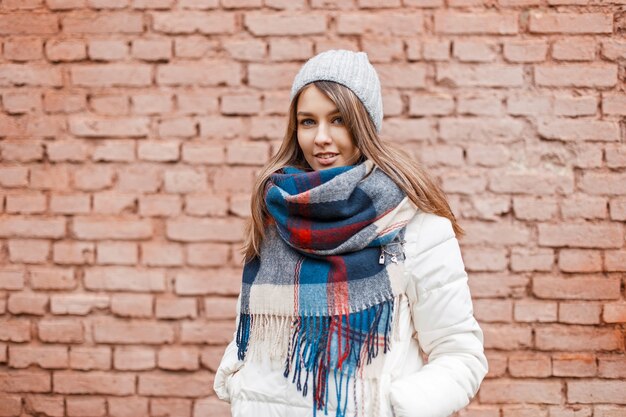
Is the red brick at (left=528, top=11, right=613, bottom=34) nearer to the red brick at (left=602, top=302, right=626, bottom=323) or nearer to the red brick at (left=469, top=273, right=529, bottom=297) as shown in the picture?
the red brick at (left=469, top=273, right=529, bottom=297)

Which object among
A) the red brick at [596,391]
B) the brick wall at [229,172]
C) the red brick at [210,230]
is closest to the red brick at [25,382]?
the brick wall at [229,172]

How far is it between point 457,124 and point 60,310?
2.01 metres

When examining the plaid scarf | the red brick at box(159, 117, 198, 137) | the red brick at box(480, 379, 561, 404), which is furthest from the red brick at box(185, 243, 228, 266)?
the red brick at box(480, 379, 561, 404)

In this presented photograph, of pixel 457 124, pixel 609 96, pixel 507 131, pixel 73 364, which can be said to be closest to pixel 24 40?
pixel 73 364

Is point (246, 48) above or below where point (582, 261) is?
above

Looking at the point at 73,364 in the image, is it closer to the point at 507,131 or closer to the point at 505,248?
the point at 505,248

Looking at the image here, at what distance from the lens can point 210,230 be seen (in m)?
2.70

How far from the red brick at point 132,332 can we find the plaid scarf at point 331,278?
43.1 inches

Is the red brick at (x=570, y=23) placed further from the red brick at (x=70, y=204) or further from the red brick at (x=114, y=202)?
the red brick at (x=70, y=204)

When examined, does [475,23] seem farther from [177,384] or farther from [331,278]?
[177,384]

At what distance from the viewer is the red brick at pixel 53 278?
2.74 meters

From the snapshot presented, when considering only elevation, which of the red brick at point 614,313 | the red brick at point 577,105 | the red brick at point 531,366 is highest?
the red brick at point 577,105

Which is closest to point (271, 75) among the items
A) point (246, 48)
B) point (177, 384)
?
point (246, 48)

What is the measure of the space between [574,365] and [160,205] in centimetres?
199
